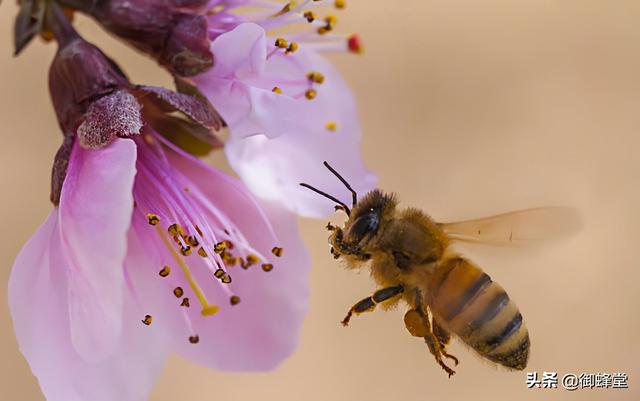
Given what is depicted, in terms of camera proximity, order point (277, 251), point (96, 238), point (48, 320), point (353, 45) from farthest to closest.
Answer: point (353, 45) → point (277, 251) → point (48, 320) → point (96, 238)

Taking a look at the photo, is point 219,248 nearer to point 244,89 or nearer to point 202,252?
point 202,252

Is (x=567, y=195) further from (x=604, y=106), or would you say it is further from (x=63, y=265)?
(x=63, y=265)

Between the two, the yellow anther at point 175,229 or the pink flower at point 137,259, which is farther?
the yellow anther at point 175,229

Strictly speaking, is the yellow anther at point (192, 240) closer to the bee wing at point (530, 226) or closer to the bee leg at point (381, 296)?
the bee leg at point (381, 296)

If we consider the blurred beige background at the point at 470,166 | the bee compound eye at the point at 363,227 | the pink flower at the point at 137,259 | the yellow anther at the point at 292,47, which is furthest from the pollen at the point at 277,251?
the blurred beige background at the point at 470,166

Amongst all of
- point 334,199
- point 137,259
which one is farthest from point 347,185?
point 137,259

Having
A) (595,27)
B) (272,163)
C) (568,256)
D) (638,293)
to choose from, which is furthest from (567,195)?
(272,163)

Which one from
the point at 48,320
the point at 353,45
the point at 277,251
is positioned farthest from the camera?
the point at 353,45

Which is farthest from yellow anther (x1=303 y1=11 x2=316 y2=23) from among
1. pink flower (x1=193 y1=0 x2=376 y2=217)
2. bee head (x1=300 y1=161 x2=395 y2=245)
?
bee head (x1=300 y1=161 x2=395 y2=245)
